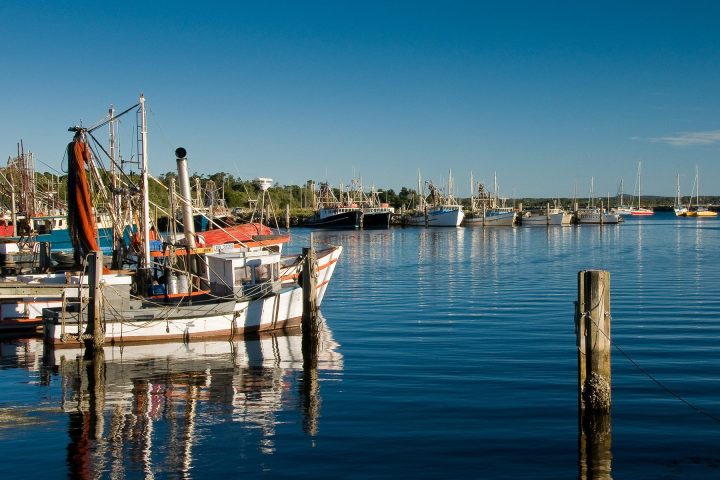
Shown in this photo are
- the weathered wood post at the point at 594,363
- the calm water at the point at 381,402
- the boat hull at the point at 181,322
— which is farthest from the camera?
the boat hull at the point at 181,322

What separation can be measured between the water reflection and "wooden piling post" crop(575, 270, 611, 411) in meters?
6.08

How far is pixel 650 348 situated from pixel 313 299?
38.1 feet

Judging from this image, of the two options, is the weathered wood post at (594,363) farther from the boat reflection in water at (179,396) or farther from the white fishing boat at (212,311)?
the white fishing boat at (212,311)

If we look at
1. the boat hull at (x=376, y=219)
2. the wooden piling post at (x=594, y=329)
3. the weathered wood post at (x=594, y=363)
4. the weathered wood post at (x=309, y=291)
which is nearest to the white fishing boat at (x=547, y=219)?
the boat hull at (x=376, y=219)

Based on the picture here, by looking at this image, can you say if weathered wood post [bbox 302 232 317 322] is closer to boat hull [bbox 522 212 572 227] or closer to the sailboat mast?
the sailboat mast

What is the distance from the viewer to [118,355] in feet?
86.7

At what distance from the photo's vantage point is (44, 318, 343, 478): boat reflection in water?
16.1 metres

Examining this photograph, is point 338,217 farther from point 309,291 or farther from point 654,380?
point 654,380

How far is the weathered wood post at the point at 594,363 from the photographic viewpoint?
617 inches

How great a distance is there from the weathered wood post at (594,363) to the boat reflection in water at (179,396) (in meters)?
5.94

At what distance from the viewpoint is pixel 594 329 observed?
15.7 metres

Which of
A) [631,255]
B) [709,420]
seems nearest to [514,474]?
[709,420]

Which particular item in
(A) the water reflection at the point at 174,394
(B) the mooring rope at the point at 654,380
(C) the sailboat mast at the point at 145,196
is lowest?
(A) the water reflection at the point at 174,394

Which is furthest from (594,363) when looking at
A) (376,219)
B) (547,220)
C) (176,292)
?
(547,220)
